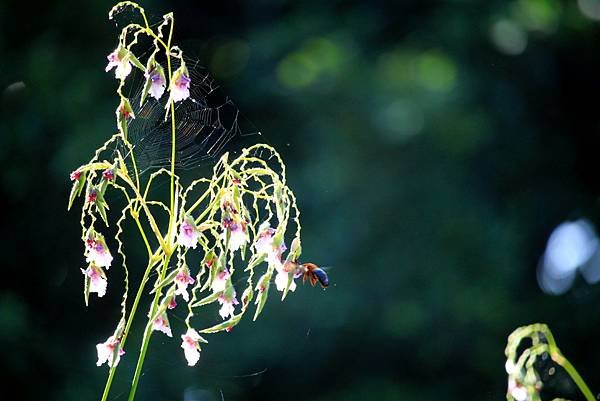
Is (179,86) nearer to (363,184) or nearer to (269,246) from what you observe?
(269,246)

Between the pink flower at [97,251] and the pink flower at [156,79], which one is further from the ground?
Answer: the pink flower at [156,79]

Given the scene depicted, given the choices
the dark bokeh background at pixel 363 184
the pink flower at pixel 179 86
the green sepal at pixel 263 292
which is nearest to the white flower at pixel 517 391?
the green sepal at pixel 263 292

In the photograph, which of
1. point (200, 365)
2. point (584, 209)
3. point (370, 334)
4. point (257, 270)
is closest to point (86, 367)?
point (200, 365)

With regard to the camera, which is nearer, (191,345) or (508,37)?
(191,345)

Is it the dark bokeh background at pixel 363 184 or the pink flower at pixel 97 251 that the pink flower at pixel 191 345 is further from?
the dark bokeh background at pixel 363 184

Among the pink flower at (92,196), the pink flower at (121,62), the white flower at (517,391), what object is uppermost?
the pink flower at (121,62)

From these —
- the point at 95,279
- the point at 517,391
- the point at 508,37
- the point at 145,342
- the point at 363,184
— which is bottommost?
the point at 517,391

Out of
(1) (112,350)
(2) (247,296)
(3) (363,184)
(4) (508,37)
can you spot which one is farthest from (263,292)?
(4) (508,37)

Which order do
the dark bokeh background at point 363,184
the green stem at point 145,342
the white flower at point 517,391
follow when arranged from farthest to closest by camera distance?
the dark bokeh background at point 363,184 → the green stem at point 145,342 → the white flower at point 517,391
